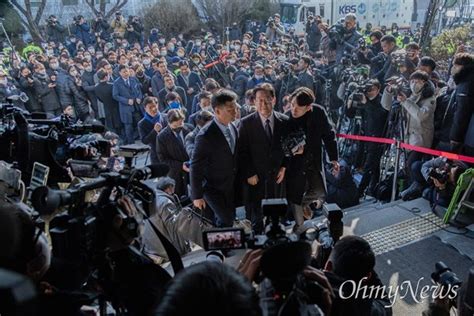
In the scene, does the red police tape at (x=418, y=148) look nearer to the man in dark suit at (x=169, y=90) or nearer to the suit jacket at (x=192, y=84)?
the man in dark suit at (x=169, y=90)

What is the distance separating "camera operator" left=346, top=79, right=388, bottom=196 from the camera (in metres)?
5.16

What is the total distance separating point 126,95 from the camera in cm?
812

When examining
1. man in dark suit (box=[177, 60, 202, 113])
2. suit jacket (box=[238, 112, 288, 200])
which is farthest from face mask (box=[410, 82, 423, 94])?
man in dark suit (box=[177, 60, 202, 113])

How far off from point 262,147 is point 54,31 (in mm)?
15101

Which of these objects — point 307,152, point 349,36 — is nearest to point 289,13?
point 349,36

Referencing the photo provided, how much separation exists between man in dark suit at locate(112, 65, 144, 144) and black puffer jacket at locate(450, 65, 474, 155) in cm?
572

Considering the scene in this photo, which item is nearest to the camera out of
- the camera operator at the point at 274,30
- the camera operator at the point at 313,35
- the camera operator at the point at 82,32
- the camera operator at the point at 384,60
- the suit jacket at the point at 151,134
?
the suit jacket at the point at 151,134

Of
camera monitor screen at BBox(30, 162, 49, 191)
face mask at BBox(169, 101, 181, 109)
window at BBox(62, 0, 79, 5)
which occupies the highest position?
window at BBox(62, 0, 79, 5)

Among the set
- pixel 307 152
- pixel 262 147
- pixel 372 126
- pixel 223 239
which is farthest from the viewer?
pixel 372 126

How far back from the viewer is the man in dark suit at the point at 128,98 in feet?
26.6

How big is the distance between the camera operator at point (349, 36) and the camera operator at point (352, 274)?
7.40 meters

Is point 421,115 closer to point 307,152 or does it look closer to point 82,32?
point 307,152

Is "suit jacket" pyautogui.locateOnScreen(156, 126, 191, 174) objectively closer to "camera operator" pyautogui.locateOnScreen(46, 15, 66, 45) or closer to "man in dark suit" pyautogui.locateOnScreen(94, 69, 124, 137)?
"man in dark suit" pyautogui.locateOnScreen(94, 69, 124, 137)

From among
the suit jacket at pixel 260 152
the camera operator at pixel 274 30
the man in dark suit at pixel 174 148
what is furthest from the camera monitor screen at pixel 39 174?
the camera operator at pixel 274 30
